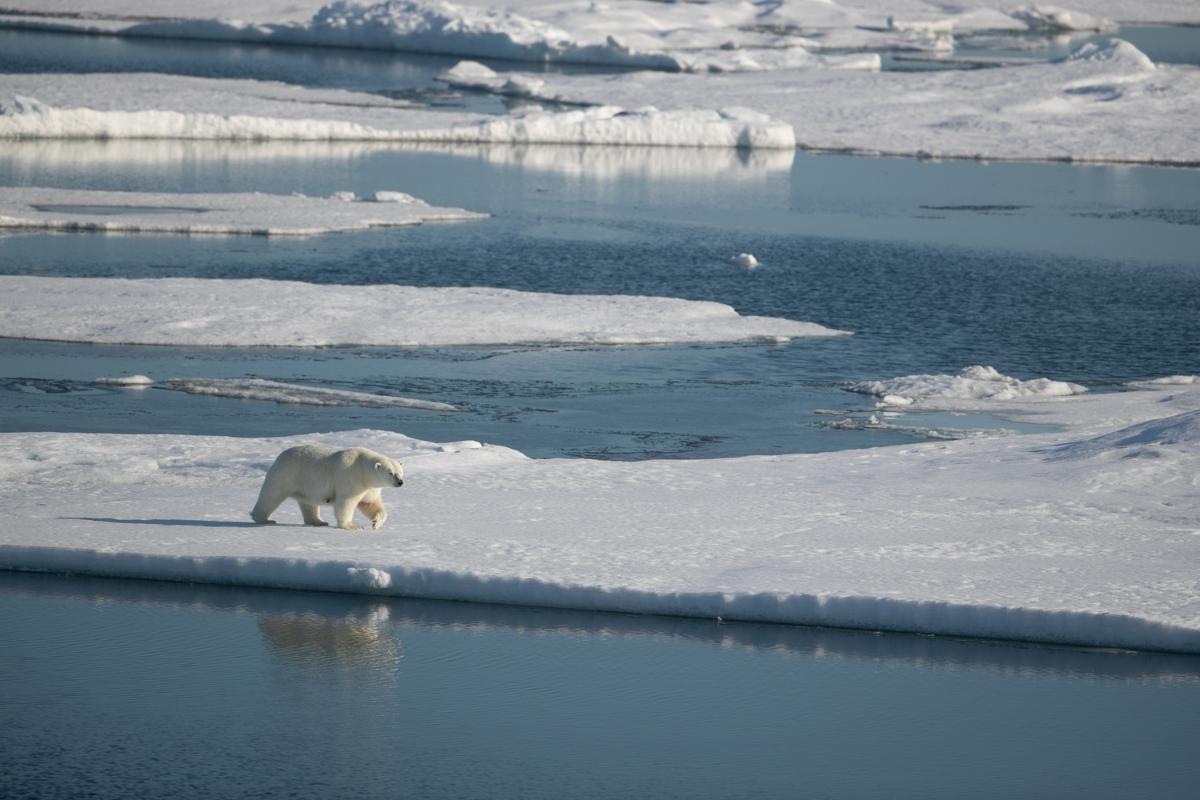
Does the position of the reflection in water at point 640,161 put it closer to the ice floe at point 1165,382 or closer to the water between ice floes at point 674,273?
the water between ice floes at point 674,273

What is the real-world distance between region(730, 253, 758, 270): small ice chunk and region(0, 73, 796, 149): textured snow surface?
425 inches

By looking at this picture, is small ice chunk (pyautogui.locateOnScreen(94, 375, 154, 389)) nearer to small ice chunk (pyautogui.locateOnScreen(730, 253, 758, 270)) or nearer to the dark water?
the dark water

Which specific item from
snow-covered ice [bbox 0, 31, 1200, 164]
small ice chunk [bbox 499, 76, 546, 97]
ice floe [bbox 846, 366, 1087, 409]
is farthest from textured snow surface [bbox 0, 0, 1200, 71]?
ice floe [bbox 846, 366, 1087, 409]

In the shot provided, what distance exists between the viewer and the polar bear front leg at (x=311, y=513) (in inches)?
325

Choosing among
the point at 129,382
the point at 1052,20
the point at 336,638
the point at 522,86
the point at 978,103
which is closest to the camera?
the point at 336,638

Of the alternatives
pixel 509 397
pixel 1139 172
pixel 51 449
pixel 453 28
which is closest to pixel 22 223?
pixel 509 397

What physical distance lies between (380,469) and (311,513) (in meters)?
0.69

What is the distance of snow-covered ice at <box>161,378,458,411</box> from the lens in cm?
1272

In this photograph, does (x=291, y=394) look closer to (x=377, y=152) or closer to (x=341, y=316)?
(x=341, y=316)

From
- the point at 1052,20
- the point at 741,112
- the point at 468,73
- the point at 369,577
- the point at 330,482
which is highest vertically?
the point at 1052,20

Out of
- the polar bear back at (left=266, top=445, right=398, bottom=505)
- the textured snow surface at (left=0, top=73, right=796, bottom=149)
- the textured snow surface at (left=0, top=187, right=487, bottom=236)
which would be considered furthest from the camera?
the textured snow surface at (left=0, top=73, right=796, bottom=149)

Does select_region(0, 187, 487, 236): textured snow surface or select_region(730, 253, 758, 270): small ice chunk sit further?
select_region(0, 187, 487, 236): textured snow surface

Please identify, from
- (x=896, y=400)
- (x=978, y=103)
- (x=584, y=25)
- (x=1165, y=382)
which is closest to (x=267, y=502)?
(x=896, y=400)

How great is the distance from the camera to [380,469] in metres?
7.82
